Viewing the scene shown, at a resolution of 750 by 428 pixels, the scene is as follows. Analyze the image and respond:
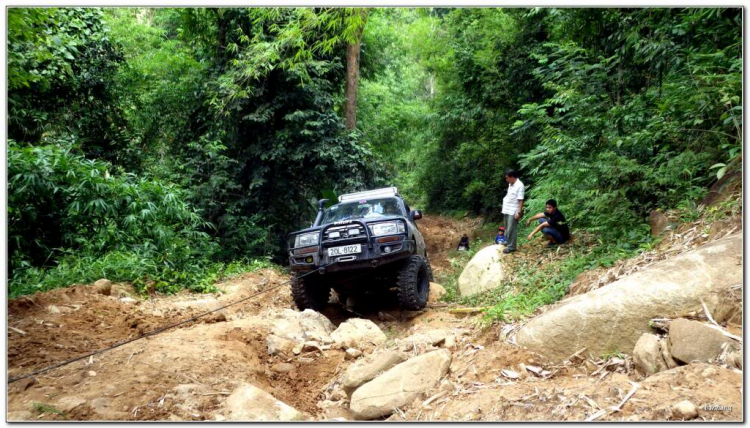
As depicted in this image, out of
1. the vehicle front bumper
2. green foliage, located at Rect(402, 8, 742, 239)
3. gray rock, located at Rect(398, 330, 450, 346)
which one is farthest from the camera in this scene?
the vehicle front bumper

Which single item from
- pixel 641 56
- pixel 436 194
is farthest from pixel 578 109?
pixel 436 194

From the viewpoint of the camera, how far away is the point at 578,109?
780 cm

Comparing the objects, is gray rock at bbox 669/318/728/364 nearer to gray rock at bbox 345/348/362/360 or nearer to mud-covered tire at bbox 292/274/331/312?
gray rock at bbox 345/348/362/360

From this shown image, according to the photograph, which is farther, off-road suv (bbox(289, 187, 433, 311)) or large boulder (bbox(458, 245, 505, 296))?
large boulder (bbox(458, 245, 505, 296))

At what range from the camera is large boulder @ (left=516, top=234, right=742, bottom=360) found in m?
3.61

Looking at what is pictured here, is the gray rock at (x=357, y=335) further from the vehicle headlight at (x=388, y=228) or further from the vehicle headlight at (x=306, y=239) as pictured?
the vehicle headlight at (x=306, y=239)

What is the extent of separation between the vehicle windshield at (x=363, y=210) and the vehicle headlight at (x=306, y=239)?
3.54 ft

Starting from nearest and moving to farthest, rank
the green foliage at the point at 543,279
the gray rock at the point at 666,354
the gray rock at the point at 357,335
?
the gray rock at the point at 666,354 < the green foliage at the point at 543,279 < the gray rock at the point at 357,335

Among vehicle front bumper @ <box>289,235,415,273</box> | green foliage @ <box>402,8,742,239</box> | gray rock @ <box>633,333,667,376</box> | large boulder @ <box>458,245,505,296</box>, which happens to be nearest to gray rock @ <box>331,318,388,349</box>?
vehicle front bumper @ <box>289,235,415,273</box>

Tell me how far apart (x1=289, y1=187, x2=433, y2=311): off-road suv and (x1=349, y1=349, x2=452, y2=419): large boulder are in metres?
2.46

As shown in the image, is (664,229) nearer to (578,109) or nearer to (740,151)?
(740,151)

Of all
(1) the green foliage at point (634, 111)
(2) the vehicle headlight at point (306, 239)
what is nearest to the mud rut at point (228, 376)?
(2) the vehicle headlight at point (306, 239)

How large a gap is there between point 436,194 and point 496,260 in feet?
51.3

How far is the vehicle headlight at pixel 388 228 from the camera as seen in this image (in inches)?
262
